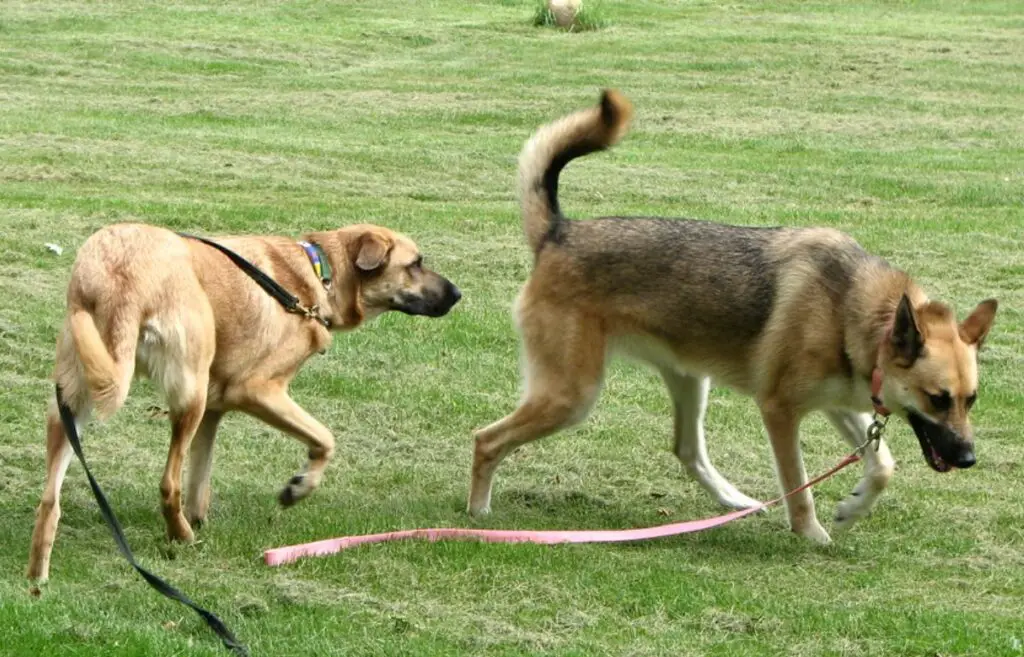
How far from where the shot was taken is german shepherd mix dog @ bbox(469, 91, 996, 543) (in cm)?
723

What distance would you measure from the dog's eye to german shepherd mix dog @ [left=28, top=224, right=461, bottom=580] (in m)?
2.40

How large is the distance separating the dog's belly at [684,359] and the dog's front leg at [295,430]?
1.45 m

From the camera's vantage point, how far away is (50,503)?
5.97m

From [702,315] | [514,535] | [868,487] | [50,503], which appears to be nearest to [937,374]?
[868,487]

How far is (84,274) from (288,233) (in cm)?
647

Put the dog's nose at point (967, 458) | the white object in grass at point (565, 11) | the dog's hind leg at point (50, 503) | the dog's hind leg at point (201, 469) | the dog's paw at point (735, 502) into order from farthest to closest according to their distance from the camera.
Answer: the white object in grass at point (565, 11) → the dog's paw at point (735, 502) → the dog's hind leg at point (201, 469) → the dog's nose at point (967, 458) → the dog's hind leg at point (50, 503)

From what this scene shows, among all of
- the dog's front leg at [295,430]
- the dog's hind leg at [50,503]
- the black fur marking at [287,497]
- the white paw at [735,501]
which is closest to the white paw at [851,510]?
the white paw at [735,501]

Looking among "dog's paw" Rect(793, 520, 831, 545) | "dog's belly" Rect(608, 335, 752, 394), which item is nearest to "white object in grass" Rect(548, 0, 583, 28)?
"dog's belly" Rect(608, 335, 752, 394)

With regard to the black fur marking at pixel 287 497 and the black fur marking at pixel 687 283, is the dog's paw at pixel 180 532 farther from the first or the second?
the black fur marking at pixel 687 283

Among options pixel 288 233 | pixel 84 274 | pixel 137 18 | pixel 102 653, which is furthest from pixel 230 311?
pixel 137 18

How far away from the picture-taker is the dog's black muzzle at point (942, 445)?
6750mm

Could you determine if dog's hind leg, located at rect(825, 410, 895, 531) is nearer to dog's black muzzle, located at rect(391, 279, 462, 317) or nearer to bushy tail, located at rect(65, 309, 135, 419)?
dog's black muzzle, located at rect(391, 279, 462, 317)

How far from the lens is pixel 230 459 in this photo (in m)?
7.95

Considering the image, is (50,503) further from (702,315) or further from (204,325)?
(702,315)
